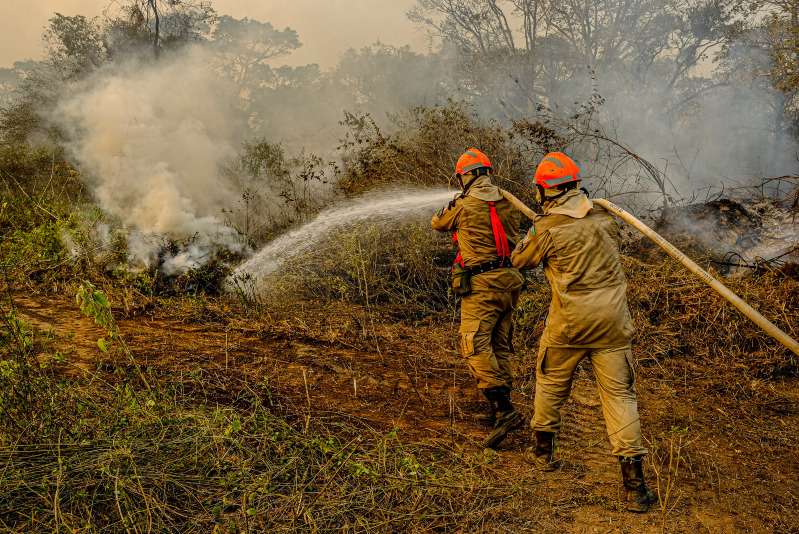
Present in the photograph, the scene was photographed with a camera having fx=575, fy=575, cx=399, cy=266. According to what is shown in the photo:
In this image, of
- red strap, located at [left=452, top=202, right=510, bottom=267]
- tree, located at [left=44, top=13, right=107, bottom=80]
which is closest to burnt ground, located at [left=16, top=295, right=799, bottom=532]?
red strap, located at [left=452, top=202, right=510, bottom=267]

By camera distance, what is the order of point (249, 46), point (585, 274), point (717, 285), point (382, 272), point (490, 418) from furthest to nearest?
point (249, 46) < point (382, 272) < point (490, 418) < point (585, 274) < point (717, 285)

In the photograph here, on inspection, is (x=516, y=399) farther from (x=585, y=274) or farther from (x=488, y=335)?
(x=585, y=274)

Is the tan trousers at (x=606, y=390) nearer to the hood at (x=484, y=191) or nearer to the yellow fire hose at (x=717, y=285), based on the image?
the yellow fire hose at (x=717, y=285)

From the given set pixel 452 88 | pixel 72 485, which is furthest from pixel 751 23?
pixel 72 485

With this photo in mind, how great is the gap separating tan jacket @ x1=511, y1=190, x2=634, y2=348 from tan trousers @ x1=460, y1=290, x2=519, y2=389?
2.60 feet

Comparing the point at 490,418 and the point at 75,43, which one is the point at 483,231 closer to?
the point at 490,418

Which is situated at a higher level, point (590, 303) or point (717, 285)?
point (717, 285)

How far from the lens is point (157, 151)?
31.2ft

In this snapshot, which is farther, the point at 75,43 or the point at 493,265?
the point at 75,43

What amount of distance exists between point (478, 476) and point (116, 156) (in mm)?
8349

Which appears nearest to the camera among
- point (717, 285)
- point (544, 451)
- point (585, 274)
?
point (717, 285)

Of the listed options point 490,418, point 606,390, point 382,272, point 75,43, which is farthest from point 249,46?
point 606,390

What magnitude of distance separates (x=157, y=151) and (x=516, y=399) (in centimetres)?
754

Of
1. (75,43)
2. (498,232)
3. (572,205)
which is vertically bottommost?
(498,232)
